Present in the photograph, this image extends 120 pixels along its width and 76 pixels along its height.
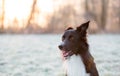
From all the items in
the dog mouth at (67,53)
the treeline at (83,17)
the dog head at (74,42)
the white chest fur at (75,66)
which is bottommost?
the white chest fur at (75,66)

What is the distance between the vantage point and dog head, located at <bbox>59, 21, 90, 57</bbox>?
4930 millimetres

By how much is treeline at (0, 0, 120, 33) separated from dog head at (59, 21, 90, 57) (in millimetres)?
21243

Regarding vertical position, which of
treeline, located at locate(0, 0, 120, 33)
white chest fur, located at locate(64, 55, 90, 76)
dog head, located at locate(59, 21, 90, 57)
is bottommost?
white chest fur, located at locate(64, 55, 90, 76)

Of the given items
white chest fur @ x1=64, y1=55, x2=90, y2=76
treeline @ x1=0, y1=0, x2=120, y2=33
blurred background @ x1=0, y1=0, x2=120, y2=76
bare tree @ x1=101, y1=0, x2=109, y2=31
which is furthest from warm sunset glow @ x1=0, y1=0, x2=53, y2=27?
white chest fur @ x1=64, y1=55, x2=90, y2=76

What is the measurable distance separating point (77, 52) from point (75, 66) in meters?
0.20

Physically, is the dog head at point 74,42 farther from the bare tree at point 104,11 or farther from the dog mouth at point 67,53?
the bare tree at point 104,11

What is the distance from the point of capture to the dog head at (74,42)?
4.93 metres

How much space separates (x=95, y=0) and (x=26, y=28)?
5.72 meters

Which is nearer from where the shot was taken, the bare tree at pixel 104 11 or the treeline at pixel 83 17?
the treeline at pixel 83 17

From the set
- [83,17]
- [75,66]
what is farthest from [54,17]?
[75,66]

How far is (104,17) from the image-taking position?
28109 millimetres

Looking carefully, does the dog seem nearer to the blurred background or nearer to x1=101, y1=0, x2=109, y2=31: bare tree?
the blurred background

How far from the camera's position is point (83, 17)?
27391 mm

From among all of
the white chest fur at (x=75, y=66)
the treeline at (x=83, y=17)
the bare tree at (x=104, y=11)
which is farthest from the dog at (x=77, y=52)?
the bare tree at (x=104, y=11)
